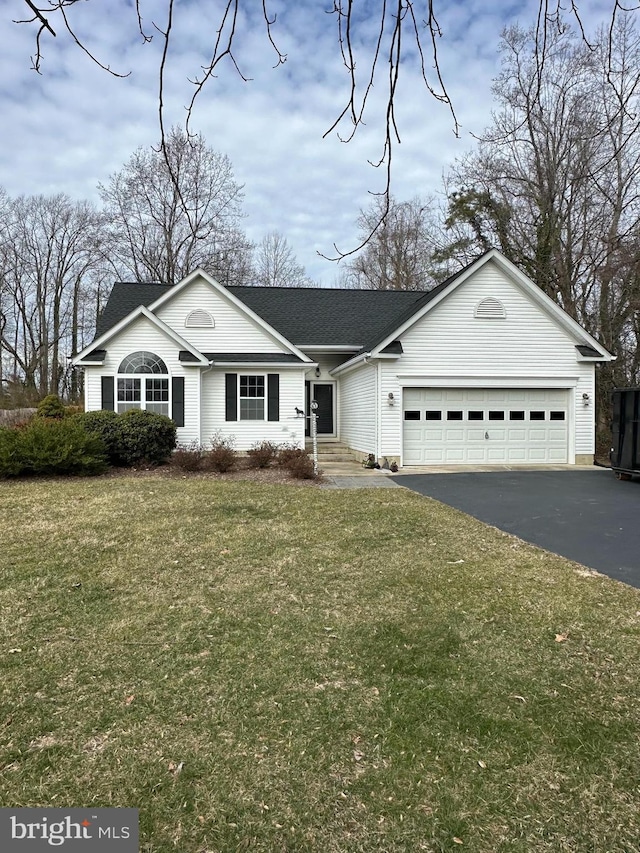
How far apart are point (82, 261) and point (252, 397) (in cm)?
2235

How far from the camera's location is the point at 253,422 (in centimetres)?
1591

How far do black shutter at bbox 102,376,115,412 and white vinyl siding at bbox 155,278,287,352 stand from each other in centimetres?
263

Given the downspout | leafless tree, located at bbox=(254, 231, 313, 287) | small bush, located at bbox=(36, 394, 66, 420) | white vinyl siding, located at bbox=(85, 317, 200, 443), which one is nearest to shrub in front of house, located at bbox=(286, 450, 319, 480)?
the downspout

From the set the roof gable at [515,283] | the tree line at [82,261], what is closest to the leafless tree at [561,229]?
the roof gable at [515,283]

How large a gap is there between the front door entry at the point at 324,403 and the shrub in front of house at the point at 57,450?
8422mm

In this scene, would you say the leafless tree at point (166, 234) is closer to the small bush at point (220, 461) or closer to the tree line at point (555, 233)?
the tree line at point (555, 233)

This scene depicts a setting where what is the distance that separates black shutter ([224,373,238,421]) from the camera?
1573 centimetres

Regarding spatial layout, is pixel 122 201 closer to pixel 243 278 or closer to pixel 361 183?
pixel 243 278

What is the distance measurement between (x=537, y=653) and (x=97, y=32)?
429cm

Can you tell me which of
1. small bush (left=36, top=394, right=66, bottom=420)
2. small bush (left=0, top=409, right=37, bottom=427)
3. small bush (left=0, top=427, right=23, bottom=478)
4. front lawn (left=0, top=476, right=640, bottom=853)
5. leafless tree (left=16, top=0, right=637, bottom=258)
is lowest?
front lawn (left=0, top=476, right=640, bottom=853)

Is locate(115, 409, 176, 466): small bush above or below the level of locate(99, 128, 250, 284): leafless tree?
below

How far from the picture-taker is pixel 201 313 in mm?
A: 15961

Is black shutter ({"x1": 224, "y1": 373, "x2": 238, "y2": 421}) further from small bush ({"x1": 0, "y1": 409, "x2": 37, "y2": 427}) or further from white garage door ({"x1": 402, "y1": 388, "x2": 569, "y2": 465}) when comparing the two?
small bush ({"x1": 0, "y1": 409, "x2": 37, "y2": 427})

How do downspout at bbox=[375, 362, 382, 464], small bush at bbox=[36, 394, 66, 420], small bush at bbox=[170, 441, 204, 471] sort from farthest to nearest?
small bush at bbox=[36, 394, 66, 420], downspout at bbox=[375, 362, 382, 464], small bush at bbox=[170, 441, 204, 471]
